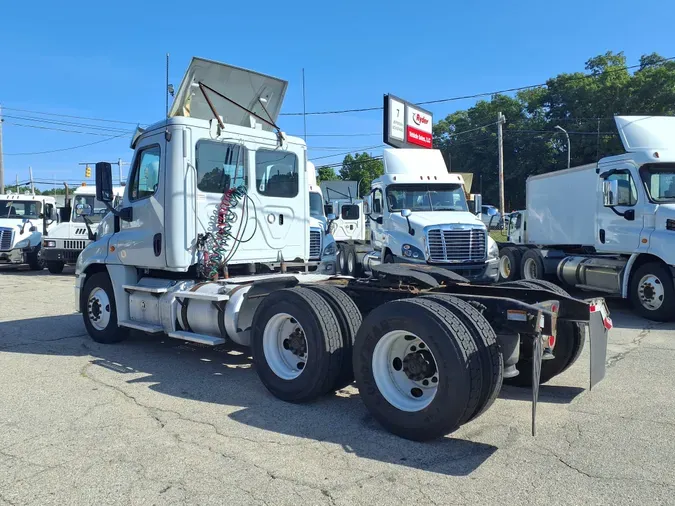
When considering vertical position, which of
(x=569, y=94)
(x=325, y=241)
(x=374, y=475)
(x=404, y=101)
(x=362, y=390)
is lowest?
(x=374, y=475)

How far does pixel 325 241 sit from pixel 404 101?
1930 centimetres

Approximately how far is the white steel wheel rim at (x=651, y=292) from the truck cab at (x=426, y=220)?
9.76 ft

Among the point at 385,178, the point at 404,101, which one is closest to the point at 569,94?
the point at 404,101

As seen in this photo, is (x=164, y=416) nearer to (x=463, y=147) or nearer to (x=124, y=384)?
(x=124, y=384)

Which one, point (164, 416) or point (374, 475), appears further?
point (164, 416)

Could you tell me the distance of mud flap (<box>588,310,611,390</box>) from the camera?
446 cm

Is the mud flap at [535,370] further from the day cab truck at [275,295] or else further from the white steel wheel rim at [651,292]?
the white steel wheel rim at [651,292]

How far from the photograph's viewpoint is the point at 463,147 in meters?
61.8

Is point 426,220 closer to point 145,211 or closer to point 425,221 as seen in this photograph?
point 425,221

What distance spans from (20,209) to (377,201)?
14.3m

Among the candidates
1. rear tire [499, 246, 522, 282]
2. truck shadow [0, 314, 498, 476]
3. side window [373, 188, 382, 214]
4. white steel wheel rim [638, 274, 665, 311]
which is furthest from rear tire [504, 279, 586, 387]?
rear tire [499, 246, 522, 282]

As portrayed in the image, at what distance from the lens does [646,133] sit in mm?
10461

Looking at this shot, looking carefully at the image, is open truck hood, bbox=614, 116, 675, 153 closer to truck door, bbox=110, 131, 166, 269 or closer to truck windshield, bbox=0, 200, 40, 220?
truck door, bbox=110, 131, 166, 269

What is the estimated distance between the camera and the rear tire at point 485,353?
4047mm
